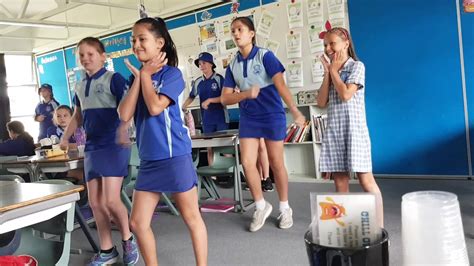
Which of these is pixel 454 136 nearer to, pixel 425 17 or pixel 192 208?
pixel 425 17

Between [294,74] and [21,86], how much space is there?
285 inches

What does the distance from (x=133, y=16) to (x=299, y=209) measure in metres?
5.47

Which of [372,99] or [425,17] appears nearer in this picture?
[425,17]

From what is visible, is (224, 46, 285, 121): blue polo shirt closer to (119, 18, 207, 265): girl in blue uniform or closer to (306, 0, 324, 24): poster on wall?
(119, 18, 207, 265): girl in blue uniform

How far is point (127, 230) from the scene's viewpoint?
8.59 feet

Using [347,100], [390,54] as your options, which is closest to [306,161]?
[390,54]

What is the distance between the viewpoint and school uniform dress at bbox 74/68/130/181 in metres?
2.47

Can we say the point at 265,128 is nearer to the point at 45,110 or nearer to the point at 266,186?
the point at 266,186

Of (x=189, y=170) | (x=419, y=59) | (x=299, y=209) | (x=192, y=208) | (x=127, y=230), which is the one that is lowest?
(x=299, y=209)

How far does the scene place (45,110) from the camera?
251 inches

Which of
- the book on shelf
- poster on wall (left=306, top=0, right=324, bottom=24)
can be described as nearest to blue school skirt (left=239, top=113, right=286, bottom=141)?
the book on shelf

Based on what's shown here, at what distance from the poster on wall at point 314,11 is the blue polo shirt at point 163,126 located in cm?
345

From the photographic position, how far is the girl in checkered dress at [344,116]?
2.22 m

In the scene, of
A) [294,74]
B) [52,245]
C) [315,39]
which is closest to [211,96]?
[294,74]
